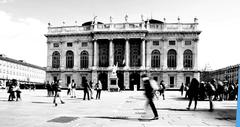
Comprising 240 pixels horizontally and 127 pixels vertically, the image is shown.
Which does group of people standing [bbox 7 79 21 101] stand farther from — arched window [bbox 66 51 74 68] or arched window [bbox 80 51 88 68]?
arched window [bbox 66 51 74 68]

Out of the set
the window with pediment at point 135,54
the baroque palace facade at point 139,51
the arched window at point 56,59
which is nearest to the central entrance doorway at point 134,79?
the baroque palace facade at point 139,51

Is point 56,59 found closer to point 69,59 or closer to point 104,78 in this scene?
point 69,59

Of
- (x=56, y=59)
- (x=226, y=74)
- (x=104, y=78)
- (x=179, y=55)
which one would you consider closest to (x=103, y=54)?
(x=104, y=78)

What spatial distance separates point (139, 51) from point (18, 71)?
Result: 48.5 metres

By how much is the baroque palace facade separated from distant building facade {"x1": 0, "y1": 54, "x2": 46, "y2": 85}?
57.0 feet

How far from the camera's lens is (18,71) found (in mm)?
85562

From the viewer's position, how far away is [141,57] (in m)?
53.0

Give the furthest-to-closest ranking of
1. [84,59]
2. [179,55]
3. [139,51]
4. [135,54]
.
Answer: [84,59] < [135,54] < [139,51] < [179,55]

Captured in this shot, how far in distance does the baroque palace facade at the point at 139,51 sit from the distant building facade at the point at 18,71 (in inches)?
684

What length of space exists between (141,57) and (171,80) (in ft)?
24.6

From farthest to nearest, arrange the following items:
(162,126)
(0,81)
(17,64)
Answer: (17,64), (0,81), (162,126)

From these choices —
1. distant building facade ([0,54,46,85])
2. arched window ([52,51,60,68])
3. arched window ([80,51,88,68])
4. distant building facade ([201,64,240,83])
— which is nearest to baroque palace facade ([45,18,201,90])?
arched window ([80,51,88,68])

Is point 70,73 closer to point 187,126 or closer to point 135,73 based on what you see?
point 135,73

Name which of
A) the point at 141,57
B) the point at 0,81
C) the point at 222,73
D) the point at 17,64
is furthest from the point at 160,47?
the point at 222,73
